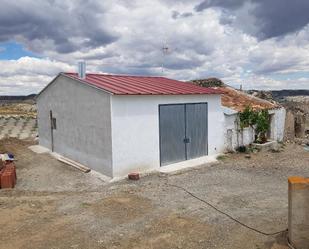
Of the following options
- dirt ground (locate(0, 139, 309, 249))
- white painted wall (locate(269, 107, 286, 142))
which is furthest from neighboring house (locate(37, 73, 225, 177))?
white painted wall (locate(269, 107, 286, 142))

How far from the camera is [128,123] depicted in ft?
44.5

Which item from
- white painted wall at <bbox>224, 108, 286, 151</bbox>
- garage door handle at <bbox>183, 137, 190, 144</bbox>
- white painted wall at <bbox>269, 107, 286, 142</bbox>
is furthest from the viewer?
white painted wall at <bbox>269, 107, 286, 142</bbox>

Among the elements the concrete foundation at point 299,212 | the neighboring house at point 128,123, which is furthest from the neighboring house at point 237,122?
the concrete foundation at point 299,212

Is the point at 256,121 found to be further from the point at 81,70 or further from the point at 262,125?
the point at 81,70

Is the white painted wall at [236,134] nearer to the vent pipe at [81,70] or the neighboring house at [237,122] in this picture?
the neighboring house at [237,122]

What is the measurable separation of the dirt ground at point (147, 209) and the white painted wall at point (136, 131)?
0.90 m

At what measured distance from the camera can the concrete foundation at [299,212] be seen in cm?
658

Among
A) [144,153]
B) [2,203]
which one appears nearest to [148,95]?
[144,153]

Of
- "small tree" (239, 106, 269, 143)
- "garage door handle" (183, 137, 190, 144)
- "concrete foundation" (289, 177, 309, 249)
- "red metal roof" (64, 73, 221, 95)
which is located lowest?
"concrete foundation" (289, 177, 309, 249)

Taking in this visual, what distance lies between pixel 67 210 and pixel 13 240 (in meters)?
2.16

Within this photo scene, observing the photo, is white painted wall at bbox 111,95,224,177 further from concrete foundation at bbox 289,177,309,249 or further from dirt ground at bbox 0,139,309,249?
concrete foundation at bbox 289,177,309,249

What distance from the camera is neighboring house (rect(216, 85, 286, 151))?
18000mm

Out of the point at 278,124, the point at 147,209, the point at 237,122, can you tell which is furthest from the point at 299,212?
the point at 278,124

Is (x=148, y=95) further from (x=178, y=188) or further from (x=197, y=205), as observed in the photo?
(x=197, y=205)
